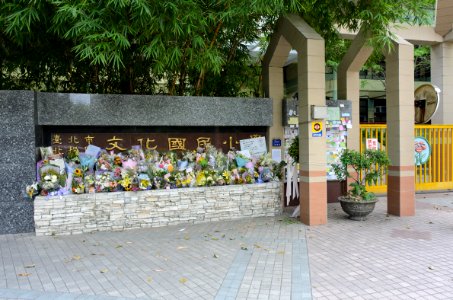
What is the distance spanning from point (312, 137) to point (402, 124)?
2.01 m

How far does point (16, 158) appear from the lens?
6602mm

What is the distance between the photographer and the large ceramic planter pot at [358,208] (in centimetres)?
745

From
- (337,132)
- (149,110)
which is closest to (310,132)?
(337,132)

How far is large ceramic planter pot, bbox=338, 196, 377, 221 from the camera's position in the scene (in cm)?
745

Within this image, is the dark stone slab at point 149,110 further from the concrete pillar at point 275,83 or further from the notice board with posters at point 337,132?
the notice board with posters at point 337,132

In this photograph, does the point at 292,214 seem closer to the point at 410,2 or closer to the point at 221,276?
the point at 221,276

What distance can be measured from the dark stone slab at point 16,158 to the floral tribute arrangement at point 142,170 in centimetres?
20

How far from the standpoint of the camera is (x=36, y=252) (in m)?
5.56

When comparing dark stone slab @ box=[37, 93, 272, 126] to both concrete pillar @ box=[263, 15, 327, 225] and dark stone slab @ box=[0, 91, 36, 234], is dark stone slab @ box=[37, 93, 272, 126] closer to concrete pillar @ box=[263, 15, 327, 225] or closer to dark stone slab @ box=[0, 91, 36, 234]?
dark stone slab @ box=[0, 91, 36, 234]

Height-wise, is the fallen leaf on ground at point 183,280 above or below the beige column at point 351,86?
below

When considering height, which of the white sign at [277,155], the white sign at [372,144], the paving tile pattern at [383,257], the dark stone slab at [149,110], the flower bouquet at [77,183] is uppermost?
the dark stone slab at [149,110]

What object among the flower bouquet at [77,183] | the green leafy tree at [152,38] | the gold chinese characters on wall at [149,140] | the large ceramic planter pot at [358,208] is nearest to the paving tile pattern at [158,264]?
the flower bouquet at [77,183]

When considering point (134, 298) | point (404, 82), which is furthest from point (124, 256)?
point (404, 82)

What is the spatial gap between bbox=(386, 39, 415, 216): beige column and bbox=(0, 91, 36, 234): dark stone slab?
6.66 m
